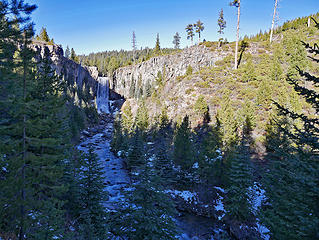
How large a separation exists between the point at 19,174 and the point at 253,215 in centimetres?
1927

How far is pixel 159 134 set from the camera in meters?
40.7

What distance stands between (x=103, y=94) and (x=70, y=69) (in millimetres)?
22778

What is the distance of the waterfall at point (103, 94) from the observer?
312ft

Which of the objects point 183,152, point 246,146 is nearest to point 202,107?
point 183,152

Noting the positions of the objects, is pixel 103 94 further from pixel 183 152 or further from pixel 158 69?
pixel 183 152

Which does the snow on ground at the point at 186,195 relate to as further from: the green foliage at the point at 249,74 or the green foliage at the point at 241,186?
the green foliage at the point at 249,74

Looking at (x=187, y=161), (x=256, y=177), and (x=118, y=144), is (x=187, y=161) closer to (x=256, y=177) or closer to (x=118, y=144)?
(x=256, y=177)

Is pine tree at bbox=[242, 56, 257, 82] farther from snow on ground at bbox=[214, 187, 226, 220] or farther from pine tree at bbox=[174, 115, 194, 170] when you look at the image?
snow on ground at bbox=[214, 187, 226, 220]

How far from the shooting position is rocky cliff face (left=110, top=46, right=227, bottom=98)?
56219 mm

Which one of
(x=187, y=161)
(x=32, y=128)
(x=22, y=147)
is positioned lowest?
(x=187, y=161)

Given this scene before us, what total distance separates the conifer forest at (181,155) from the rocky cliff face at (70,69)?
114 ft

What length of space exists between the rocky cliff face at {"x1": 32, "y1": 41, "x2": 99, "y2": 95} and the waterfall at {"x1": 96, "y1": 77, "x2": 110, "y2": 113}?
2.85 metres

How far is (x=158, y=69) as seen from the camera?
81062 mm

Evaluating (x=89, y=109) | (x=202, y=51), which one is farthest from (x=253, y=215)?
(x=89, y=109)
